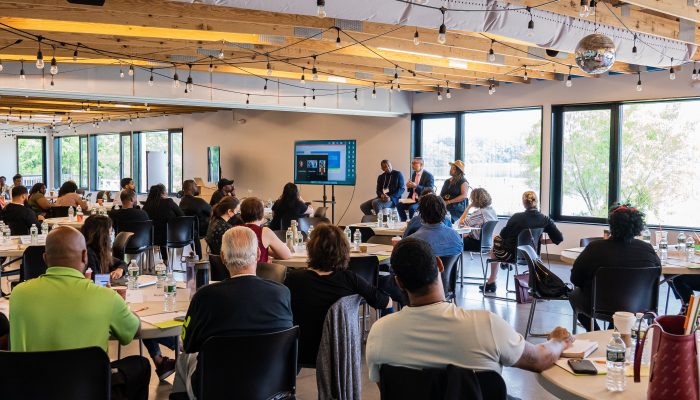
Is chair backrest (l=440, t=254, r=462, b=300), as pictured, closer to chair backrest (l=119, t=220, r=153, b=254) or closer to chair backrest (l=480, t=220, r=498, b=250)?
chair backrest (l=480, t=220, r=498, b=250)

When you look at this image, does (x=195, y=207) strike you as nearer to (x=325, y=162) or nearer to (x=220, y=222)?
(x=220, y=222)

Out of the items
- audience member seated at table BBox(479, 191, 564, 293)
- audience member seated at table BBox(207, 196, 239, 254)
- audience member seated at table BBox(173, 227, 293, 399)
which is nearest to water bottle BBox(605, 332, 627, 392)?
audience member seated at table BBox(173, 227, 293, 399)

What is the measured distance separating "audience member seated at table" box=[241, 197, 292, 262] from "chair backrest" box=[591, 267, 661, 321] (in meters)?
2.46

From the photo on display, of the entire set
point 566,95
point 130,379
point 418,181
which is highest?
point 566,95

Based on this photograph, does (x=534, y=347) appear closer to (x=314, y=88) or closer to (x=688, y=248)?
(x=688, y=248)

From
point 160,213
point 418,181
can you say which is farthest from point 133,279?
point 418,181

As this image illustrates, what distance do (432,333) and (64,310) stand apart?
5.13 ft

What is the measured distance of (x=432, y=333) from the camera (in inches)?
92.6

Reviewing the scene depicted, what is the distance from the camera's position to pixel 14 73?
1029cm

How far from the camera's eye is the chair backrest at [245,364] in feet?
9.53

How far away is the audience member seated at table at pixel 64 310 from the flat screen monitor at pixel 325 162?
10.9m

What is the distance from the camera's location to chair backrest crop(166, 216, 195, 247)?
29.9 ft

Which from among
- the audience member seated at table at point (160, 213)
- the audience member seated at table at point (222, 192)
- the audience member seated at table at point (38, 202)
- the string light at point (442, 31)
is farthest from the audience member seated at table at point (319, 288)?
the audience member seated at table at point (38, 202)

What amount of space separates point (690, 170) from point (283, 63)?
6092mm
